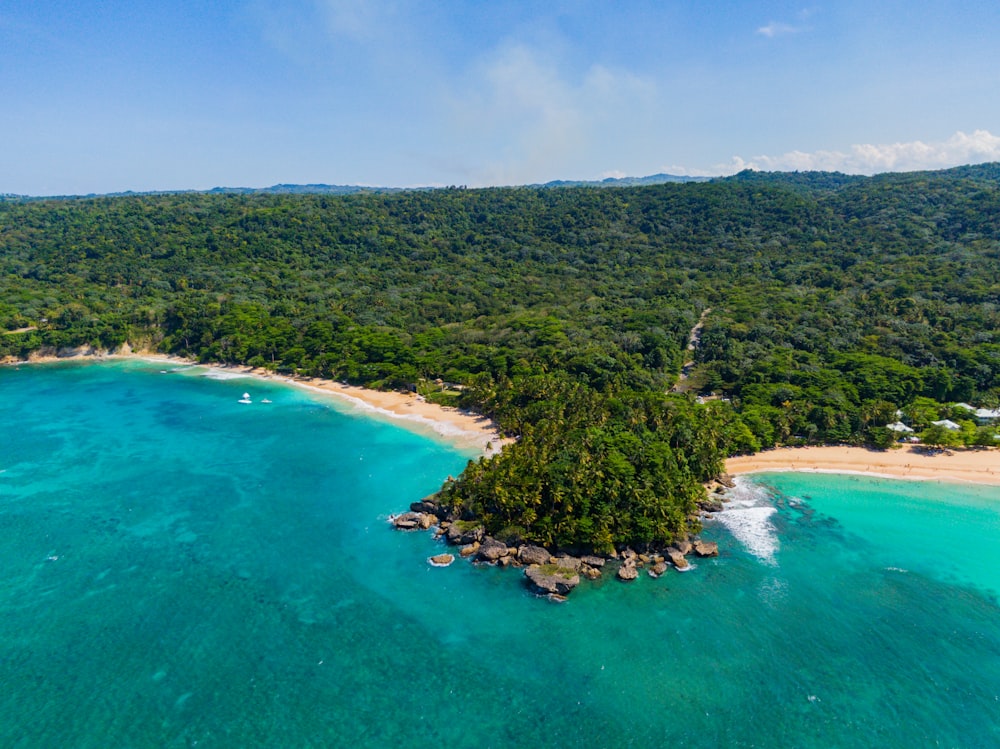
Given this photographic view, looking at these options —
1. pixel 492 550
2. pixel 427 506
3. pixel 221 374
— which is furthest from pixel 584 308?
pixel 492 550

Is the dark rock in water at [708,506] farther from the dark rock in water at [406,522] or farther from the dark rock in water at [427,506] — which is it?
the dark rock in water at [406,522]

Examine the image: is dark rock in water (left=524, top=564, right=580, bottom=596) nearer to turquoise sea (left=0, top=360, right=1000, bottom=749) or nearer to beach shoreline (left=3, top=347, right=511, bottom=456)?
turquoise sea (left=0, top=360, right=1000, bottom=749)

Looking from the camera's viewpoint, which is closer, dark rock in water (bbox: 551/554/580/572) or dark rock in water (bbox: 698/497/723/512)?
dark rock in water (bbox: 551/554/580/572)

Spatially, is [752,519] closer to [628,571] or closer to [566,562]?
[628,571]

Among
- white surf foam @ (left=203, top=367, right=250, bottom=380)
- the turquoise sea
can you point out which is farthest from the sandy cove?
white surf foam @ (left=203, top=367, right=250, bottom=380)

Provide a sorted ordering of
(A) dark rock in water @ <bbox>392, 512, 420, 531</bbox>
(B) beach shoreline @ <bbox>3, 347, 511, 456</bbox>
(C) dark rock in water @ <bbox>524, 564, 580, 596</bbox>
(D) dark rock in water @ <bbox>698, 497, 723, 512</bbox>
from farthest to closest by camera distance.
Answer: (B) beach shoreline @ <bbox>3, 347, 511, 456</bbox>
(D) dark rock in water @ <bbox>698, 497, 723, 512</bbox>
(A) dark rock in water @ <bbox>392, 512, 420, 531</bbox>
(C) dark rock in water @ <bbox>524, 564, 580, 596</bbox>

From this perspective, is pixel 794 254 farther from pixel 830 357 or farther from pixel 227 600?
pixel 227 600

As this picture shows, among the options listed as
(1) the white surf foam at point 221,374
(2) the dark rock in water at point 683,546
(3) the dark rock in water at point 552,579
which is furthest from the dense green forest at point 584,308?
(1) the white surf foam at point 221,374
